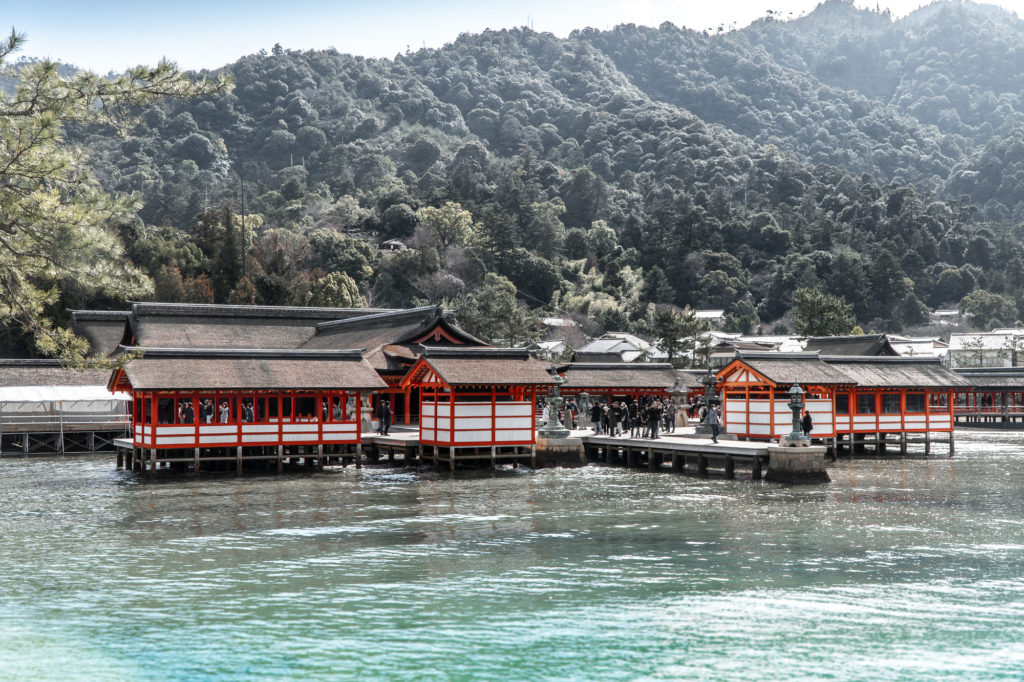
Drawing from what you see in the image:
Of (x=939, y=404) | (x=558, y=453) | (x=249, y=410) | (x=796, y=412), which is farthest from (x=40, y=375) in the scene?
(x=939, y=404)

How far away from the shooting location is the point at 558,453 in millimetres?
37406

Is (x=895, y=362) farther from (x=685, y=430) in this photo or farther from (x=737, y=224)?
(x=737, y=224)

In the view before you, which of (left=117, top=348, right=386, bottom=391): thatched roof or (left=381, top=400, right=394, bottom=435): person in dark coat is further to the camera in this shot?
(left=381, top=400, right=394, bottom=435): person in dark coat

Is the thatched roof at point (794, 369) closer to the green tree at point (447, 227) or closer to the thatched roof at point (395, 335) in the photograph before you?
the thatched roof at point (395, 335)

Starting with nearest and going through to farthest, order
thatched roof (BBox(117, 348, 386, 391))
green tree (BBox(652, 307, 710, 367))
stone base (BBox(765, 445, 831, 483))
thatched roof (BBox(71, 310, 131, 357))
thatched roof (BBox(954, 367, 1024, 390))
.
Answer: stone base (BBox(765, 445, 831, 483)) < thatched roof (BBox(117, 348, 386, 391)) < thatched roof (BBox(71, 310, 131, 357)) < thatched roof (BBox(954, 367, 1024, 390)) < green tree (BBox(652, 307, 710, 367))

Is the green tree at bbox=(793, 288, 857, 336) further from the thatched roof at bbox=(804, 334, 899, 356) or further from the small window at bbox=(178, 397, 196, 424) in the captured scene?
the small window at bbox=(178, 397, 196, 424)

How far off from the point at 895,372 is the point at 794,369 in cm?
722

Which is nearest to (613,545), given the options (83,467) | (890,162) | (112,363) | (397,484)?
(112,363)

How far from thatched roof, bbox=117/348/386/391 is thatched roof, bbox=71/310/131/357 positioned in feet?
67.2

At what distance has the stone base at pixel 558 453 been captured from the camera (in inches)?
1465

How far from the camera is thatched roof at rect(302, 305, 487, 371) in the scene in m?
44.2

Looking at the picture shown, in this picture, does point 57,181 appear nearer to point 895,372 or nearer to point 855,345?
point 895,372

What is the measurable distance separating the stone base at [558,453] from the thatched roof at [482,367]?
131 inches

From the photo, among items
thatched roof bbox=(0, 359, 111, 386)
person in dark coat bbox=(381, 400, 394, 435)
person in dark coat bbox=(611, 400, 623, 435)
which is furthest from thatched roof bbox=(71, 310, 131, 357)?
person in dark coat bbox=(611, 400, 623, 435)
